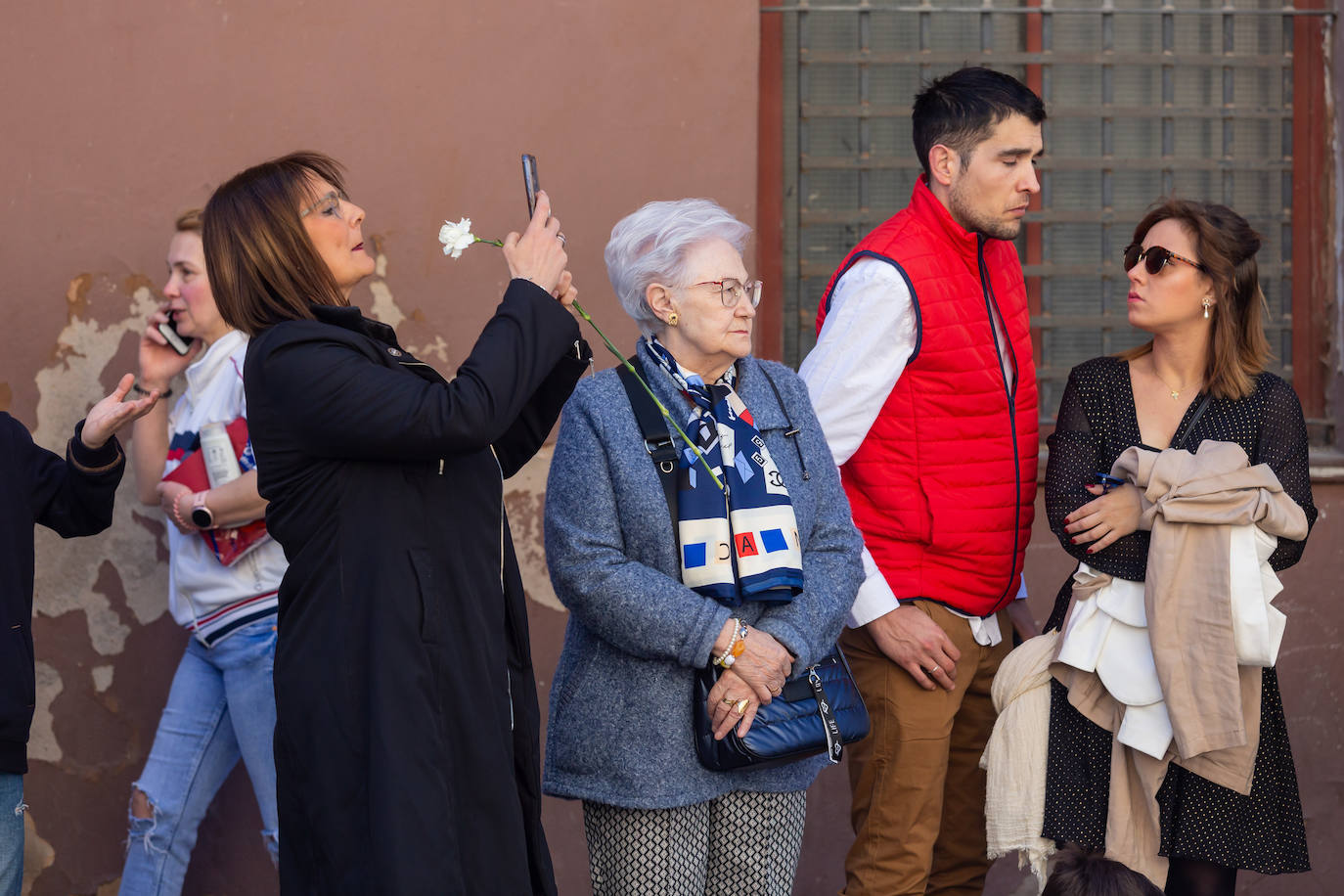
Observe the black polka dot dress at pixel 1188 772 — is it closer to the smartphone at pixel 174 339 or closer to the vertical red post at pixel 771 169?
the vertical red post at pixel 771 169

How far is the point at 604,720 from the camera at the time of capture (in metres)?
2.71

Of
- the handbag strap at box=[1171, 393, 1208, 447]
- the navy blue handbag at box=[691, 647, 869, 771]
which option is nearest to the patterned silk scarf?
the navy blue handbag at box=[691, 647, 869, 771]

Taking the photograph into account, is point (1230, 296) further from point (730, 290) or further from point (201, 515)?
point (201, 515)

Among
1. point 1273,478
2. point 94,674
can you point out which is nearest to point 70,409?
point 94,674

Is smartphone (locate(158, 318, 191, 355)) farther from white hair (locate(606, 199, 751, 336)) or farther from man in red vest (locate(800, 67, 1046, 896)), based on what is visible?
man in red vest (locate(800, 67, 1046, 896))

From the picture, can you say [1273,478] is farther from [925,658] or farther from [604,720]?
[604,720]

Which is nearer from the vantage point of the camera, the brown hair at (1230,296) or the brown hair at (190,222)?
the brown hair at (1230,296)

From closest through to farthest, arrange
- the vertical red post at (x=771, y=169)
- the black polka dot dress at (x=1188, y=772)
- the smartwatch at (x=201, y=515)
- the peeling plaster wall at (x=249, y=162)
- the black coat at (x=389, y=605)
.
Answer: the black coat at (x=389, y=605)
the black polka dot dress at (x=1188, y=772)
the smartwatch at (x=201, y=515)
the peeling plaster wall at (x=249, y=162)
the vertical red post at (x=771, y=169)

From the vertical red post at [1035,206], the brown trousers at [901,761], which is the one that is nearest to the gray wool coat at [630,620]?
the brown trousers at [901,761]

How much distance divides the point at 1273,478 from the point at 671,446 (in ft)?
4.33

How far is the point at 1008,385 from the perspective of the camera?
3.27 m

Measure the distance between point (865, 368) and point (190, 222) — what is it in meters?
1.83

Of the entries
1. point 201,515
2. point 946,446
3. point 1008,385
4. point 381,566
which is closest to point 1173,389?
point 1008,385

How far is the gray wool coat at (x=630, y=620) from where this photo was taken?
263cm
